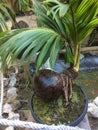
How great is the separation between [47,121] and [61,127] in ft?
0.78

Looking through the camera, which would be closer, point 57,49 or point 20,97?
point 57,49

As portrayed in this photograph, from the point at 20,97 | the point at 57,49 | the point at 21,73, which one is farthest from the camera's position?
the point at 21,73

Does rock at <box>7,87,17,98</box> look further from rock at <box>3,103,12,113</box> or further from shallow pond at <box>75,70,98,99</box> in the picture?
shallow pond at <box>75,70,98,99</box>

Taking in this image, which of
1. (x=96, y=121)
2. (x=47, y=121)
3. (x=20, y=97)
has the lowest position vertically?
(x=96, y=121)

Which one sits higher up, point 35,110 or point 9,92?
point 35,110

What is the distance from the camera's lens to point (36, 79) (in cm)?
139

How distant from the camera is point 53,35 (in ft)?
4.30

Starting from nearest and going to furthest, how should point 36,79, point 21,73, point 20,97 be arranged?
1. point 36,79
2. point 20,97
3. point 21,73

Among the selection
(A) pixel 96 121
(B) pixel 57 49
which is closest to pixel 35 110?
(B) pixel 57 49

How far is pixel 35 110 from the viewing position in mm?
1452

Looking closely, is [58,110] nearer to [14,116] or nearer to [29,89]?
[14,116]

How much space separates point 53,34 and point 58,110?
0.40m

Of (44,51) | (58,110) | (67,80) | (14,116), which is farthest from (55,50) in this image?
(14,116)

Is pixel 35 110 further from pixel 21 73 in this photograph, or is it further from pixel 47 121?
pixel 21 73
